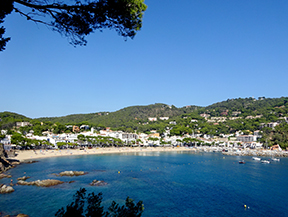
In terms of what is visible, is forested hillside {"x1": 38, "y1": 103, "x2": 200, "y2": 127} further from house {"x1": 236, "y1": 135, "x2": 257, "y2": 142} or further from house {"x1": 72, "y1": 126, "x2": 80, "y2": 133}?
house {"x1": 236, "y1": 135, "x2": 257, "y2": 142}

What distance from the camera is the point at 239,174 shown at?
31.5 m

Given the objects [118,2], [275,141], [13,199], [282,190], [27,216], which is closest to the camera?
[118,2]

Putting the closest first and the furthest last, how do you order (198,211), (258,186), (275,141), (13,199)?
(198,211), (13,199), (258,186), (275,141)

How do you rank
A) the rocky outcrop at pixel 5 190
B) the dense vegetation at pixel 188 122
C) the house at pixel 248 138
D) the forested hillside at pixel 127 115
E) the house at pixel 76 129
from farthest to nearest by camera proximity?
the forested hillside at pixel 127 115, the house at pixel 76 129, the house at pixel 248 138, the dense vegetation at pixel 188 122, the rocky outcrop at pixel 5 190

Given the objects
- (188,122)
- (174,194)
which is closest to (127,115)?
(188,122)

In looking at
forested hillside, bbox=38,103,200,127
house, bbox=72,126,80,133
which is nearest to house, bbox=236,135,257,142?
forested hillside, bbox=38,103,200,127

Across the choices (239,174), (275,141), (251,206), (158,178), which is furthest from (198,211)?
(275,141)

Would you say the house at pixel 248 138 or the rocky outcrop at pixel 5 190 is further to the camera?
the house at pixel 248 138

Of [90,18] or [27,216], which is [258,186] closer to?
[27,216]

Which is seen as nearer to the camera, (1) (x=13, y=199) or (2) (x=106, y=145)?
(1) (x=13, y=199)

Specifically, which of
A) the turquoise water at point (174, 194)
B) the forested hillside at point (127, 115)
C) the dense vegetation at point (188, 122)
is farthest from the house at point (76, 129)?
the turquoise water at point (174, 194)

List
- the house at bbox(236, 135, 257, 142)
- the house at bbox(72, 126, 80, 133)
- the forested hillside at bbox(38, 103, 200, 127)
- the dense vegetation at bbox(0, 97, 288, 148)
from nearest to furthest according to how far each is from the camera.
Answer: the dense vegetation at bbox(0, 97, 288, 148)
the house at bbox(236, 135, 257, 142)
the house at bbox(72, 126, 80, 133)
the forested hillside at bbox(38, 103, 200, 127)

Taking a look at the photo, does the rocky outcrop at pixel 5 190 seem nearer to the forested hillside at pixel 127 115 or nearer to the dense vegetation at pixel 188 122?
the dense vegetation at pixel 188 122

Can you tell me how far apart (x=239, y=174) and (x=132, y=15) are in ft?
99.5
